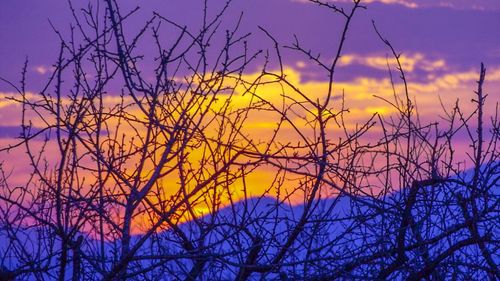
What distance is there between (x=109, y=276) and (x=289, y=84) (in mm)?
2080

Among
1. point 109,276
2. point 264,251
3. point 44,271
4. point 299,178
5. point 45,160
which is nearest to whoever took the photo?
point 109,276

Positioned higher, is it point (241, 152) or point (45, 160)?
point (45, 160)

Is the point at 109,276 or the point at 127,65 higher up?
the point at 127,65

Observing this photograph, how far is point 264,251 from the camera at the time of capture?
5.69 m

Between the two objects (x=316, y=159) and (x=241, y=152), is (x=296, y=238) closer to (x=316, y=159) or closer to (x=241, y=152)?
(x=316, y=159)

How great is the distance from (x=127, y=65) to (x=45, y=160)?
9.07ft

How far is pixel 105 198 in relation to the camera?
213 inches

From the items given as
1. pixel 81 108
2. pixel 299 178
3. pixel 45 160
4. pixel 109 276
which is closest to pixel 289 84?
pixel 299 178

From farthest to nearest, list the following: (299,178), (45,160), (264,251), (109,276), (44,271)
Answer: (45,160) → (299,178) → (264,251) → (44,271) → (109,276)

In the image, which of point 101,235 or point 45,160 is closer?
point 101,235

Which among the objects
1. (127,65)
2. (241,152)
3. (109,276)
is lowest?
(109,276)

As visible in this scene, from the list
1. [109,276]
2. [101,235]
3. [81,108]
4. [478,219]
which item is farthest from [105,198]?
[478,219]

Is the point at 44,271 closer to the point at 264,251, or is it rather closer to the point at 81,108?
the point at 81,108

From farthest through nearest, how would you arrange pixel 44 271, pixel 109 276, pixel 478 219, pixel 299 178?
pixel 299 178
pixel 478 219
pixel 44 271
pixel 109 276
